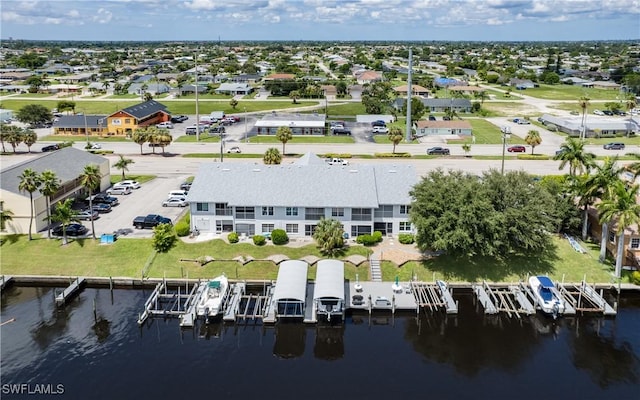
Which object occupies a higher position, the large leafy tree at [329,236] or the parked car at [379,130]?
the parked car at [379,130]

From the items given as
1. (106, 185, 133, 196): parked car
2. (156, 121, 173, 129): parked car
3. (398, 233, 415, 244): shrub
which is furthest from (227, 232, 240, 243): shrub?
(156, 121, 173, 129): parked car

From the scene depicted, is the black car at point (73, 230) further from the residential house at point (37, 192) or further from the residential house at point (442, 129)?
the residential house at point (442, 129)

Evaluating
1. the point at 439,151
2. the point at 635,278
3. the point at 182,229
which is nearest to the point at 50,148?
the point at 182,229

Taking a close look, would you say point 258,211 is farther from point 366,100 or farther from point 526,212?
point 366,100

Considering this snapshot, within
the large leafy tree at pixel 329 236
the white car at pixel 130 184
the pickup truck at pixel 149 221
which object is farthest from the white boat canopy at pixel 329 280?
the white car at pixel 130 184

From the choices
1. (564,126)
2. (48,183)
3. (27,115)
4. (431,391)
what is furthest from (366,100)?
(431,391)

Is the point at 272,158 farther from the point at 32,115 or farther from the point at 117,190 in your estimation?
the point at 32,115
